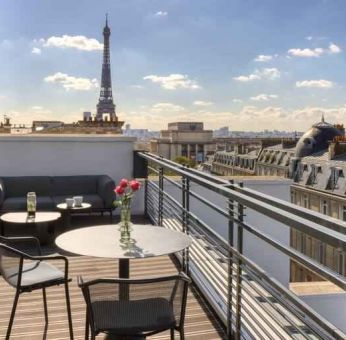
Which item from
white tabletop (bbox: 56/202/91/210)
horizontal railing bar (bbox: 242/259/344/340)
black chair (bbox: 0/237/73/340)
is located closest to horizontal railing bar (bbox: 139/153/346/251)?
horizontal railing bar (bbox: 242/259/344/340)

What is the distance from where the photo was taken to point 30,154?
7.23 m

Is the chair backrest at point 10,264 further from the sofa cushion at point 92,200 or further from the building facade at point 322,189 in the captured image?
the building facade at point 322,189

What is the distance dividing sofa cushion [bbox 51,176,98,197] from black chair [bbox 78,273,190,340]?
493cm

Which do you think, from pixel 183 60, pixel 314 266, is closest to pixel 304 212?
pixel 314 266

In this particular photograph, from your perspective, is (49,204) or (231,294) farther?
(49,204)

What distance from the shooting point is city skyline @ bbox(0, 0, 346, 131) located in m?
28.3

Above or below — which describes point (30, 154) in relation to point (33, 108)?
below

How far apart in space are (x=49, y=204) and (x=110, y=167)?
156cm

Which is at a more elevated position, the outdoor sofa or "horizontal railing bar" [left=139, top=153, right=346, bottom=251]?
"horizontal railing bar" [left=139, top=153, right=346, bottom=251]

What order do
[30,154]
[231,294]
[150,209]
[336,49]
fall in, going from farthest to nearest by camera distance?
[336,49]
[30,154]
[150,209]
[231,294]

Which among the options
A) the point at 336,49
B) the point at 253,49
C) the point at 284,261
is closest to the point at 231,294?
the point at 284,261

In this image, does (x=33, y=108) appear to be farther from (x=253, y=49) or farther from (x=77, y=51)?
(x=253, y=49)

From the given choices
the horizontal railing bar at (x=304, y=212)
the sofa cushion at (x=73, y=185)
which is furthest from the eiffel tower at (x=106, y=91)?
the horizontal railing bar at (x=304, y=212)

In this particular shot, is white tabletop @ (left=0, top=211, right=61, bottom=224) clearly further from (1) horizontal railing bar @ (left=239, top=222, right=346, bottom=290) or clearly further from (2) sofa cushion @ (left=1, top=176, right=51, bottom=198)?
(1) horizontal railing bar @ (left=239, top=222, right=346, bottom=290)
